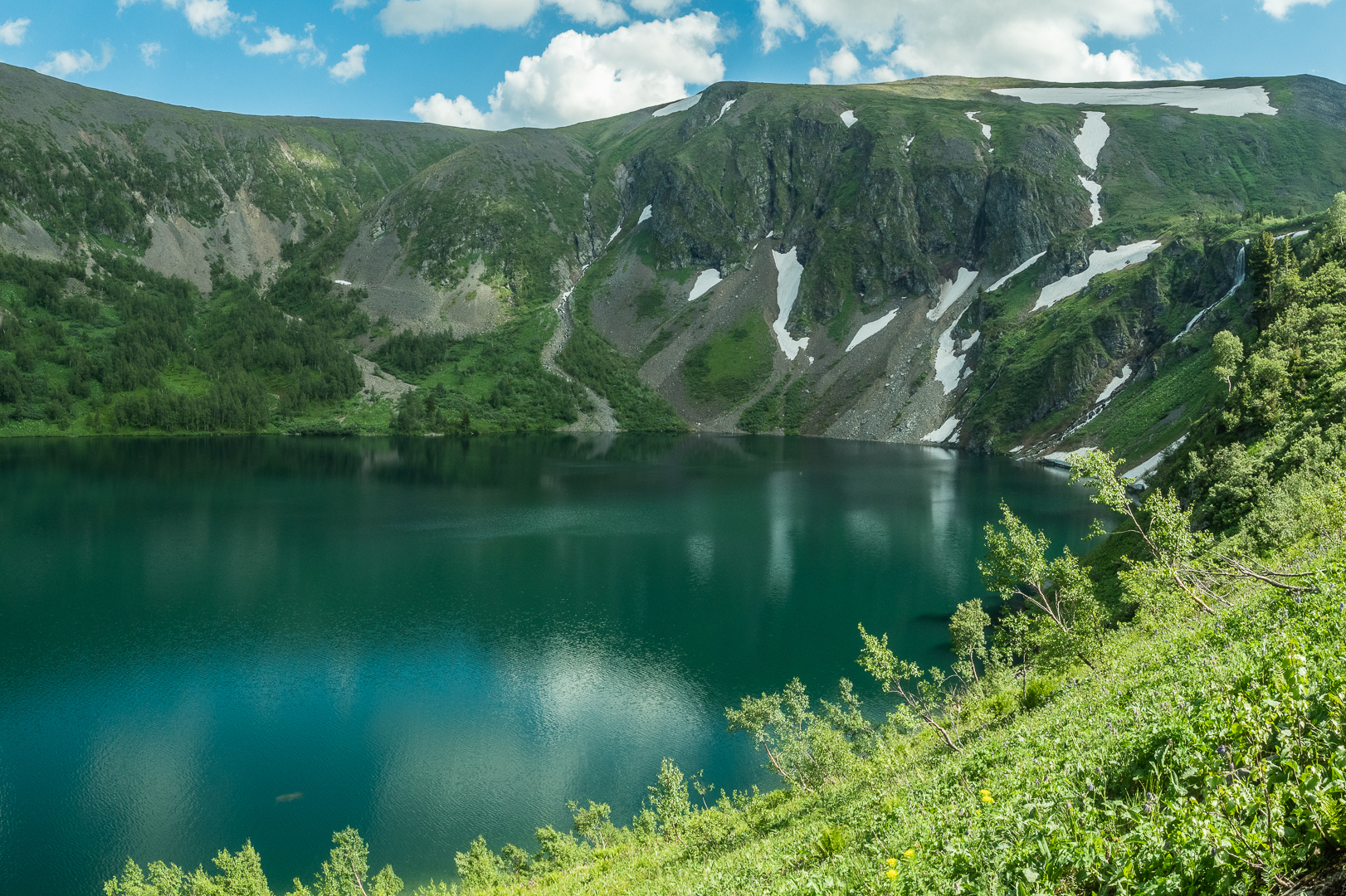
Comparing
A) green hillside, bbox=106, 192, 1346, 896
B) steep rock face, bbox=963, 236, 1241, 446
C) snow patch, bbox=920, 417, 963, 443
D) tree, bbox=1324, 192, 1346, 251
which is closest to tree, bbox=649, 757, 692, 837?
green hillside, bbox=106, 192, 1346, 896

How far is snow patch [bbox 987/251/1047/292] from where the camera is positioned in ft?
614


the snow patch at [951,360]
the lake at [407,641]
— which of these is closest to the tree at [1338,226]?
the lake at [407,641]

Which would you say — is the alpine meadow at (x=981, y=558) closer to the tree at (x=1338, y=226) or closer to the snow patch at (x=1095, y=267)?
the tree at (x=1338, y=226)

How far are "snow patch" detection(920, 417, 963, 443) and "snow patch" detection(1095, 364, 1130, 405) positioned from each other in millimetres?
30521

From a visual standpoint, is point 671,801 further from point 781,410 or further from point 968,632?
point 781,410

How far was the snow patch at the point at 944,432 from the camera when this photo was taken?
161 metres

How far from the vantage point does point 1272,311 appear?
82812 millimetres

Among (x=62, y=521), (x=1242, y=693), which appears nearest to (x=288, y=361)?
(x=62, y=521)

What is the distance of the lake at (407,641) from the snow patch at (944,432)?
55.4 metres

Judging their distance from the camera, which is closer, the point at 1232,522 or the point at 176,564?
the point at 1232,522

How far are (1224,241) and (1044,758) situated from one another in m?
157

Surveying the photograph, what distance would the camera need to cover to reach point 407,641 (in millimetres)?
51344

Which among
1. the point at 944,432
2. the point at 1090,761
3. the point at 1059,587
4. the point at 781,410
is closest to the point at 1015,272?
the point at 944,432

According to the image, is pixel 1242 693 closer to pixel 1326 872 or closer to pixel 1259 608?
pixel 1326 872
